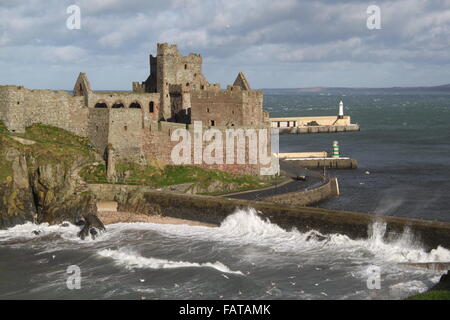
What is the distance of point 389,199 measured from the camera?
230 feet

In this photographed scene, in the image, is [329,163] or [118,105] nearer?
[118,105]

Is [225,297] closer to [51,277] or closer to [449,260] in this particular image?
[51,277]

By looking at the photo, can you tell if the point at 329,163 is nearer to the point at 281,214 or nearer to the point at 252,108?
the point at 252,108

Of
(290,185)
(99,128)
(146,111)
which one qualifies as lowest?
(290,185)

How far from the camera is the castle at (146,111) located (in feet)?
217

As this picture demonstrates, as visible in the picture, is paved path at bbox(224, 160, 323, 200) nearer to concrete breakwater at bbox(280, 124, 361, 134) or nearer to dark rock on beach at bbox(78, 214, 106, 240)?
dark rock on beach at bbox(78, 214, 106, 240)

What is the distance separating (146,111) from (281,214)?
2281cm

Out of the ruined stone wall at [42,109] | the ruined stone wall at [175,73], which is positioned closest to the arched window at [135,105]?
the ruined stone wall at [175,73]

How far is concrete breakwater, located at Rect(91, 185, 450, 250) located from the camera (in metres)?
46.8

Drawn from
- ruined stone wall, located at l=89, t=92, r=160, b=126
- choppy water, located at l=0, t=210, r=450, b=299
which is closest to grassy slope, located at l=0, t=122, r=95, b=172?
ruined stone wall, located at l=89, t=92, r=160, b=126

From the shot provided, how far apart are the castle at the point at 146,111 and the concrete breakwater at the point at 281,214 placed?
5264 millimetres

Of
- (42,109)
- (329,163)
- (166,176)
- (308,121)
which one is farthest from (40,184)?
(308,121)

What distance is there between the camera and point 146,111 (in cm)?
7131
